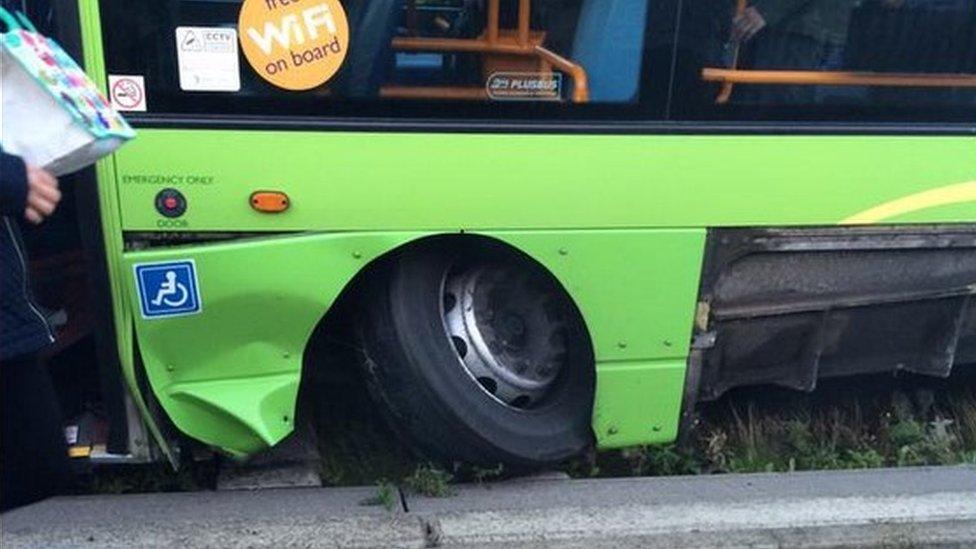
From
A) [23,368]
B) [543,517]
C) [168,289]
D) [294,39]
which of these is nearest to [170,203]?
[168,289]

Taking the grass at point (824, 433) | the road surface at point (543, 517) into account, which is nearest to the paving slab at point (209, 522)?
the road surface at point (543, 517)

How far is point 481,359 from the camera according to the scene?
3.64 metres

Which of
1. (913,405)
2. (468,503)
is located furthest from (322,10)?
(913,405)

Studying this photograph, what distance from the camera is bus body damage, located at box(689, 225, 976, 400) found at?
3.61m

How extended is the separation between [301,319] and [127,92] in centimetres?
80

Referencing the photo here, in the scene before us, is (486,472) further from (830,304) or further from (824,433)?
(824,433)

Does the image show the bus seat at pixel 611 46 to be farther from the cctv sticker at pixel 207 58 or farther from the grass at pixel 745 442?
the grass at pixel 745 442

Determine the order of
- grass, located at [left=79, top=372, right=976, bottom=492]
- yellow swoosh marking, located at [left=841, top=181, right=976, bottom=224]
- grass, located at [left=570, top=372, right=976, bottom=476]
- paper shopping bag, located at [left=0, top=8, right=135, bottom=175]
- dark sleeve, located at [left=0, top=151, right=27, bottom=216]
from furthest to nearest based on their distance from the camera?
grass, located at [left=570, top=372, right=976, bottom=476] → grass, located at [left=79, top=372, right=976, bottom=492] → yellow swoosh marking, located at [left=841, top=181, right=976, bottom=224] → paper shopping bag, located at [left=0, top=8, right=135, bottom=175] → dark sleeve, located at [left=0, top=151, right=27, bottom=216]

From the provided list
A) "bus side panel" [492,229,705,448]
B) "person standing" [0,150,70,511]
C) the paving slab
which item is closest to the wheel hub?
"bus side panel" [492,229,705,448]

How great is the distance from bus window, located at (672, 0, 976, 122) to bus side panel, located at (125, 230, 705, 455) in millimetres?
470

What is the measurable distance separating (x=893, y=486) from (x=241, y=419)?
2104 millimetres

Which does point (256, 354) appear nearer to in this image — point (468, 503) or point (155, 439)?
point (155, 439)

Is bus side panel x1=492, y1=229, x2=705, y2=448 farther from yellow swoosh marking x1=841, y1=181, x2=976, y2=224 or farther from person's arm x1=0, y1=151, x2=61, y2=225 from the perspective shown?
person's arm x1=0, y1=151, x2=61, y2=225

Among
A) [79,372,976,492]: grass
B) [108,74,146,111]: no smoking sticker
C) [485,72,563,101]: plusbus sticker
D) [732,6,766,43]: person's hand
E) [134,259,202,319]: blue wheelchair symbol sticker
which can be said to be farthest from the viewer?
[79,372,976,492]: grass
